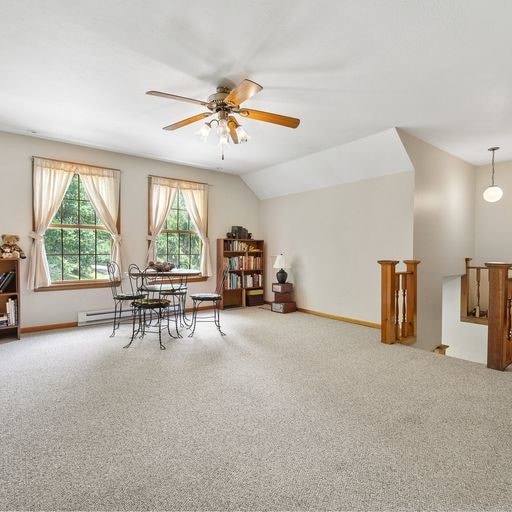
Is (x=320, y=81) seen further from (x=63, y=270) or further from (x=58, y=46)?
(x=63, y=270)

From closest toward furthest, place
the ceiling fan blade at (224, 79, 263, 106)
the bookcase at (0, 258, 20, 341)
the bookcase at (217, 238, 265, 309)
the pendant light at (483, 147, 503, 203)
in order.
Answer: the ceiling fan blade at (224, 79, 263, 106), the bookcase at (0, 258, 20, 341), the pendant light at (483, 147, 503, 203), the bookcase at (217, 238, 265, 309)

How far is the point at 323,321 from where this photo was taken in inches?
205

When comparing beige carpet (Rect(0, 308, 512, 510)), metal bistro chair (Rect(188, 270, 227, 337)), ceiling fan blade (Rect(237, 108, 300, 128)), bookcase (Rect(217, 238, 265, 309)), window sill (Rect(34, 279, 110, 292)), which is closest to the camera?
beige carpet (Rect(0, 308, 512, 510))

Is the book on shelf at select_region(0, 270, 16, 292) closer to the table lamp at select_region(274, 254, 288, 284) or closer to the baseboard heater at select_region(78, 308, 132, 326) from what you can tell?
the baseboard heater at select_region(78, 308, 132, 326)

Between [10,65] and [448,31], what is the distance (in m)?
3.40

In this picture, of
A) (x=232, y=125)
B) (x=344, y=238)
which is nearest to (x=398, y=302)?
(x=344, y=238)

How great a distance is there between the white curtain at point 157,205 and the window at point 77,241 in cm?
66

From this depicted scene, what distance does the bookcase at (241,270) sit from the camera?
617cm

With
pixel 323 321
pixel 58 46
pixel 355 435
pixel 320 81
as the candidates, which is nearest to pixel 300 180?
pixel 323 321

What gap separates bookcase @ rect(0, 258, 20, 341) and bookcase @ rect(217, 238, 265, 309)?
122 inches

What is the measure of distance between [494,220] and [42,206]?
7377 mm

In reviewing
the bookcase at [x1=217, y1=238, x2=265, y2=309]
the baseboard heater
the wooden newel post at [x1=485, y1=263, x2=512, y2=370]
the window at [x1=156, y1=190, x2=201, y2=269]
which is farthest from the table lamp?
the wooden newel post at [x1=485, y1=263, x2=512, y2=370]

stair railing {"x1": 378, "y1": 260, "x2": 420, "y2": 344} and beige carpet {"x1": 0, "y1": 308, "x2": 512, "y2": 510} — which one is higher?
stair railing {"x1": 378, "y1": 260, "x2": 420, "y2": 344}

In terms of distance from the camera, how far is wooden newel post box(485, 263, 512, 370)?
121 inches
